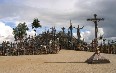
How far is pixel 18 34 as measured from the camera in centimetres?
5438

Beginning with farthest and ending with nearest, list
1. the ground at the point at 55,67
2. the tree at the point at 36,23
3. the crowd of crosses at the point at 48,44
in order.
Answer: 1. the tree at the point at 36,23
2. the crowd of crosses at the point at 48,44
3. the ground at the point at 55,67

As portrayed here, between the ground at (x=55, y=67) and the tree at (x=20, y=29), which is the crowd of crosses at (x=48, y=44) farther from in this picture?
the ground at (x=55, y=67)

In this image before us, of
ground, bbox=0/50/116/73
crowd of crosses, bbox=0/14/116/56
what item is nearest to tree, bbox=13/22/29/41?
crowd of crosses, bbox=0/14/116/56

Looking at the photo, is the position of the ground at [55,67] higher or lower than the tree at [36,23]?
lower

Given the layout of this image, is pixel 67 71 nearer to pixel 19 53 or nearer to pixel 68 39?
pixel 19 53

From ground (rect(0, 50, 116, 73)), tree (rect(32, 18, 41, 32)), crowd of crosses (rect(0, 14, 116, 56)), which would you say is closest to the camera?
ground (rect(0, 50, 116, 73))

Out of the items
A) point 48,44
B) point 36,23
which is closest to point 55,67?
point 48,44

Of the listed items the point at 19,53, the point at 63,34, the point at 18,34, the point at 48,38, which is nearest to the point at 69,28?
the point at 63,34

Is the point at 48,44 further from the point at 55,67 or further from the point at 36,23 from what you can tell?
the point at 55,67

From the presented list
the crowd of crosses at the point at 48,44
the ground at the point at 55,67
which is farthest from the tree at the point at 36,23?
the ground at the point at 55,67

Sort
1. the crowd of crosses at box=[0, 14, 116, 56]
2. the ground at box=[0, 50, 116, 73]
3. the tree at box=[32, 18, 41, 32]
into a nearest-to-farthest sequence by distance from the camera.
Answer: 1. the ground at box=[0, 50, 116, 73]
2. the crowd of crosses at box=[0, 14, 116, 56]
3. the tree at box=[32, 18, 41, 32]

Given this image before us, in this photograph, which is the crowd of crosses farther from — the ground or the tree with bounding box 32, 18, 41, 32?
the ground

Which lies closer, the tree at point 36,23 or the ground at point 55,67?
the ground at point 55,67

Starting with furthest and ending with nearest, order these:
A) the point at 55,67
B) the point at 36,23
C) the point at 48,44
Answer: the point at 36,23 → the point at 48,44 → the point at 55,67
